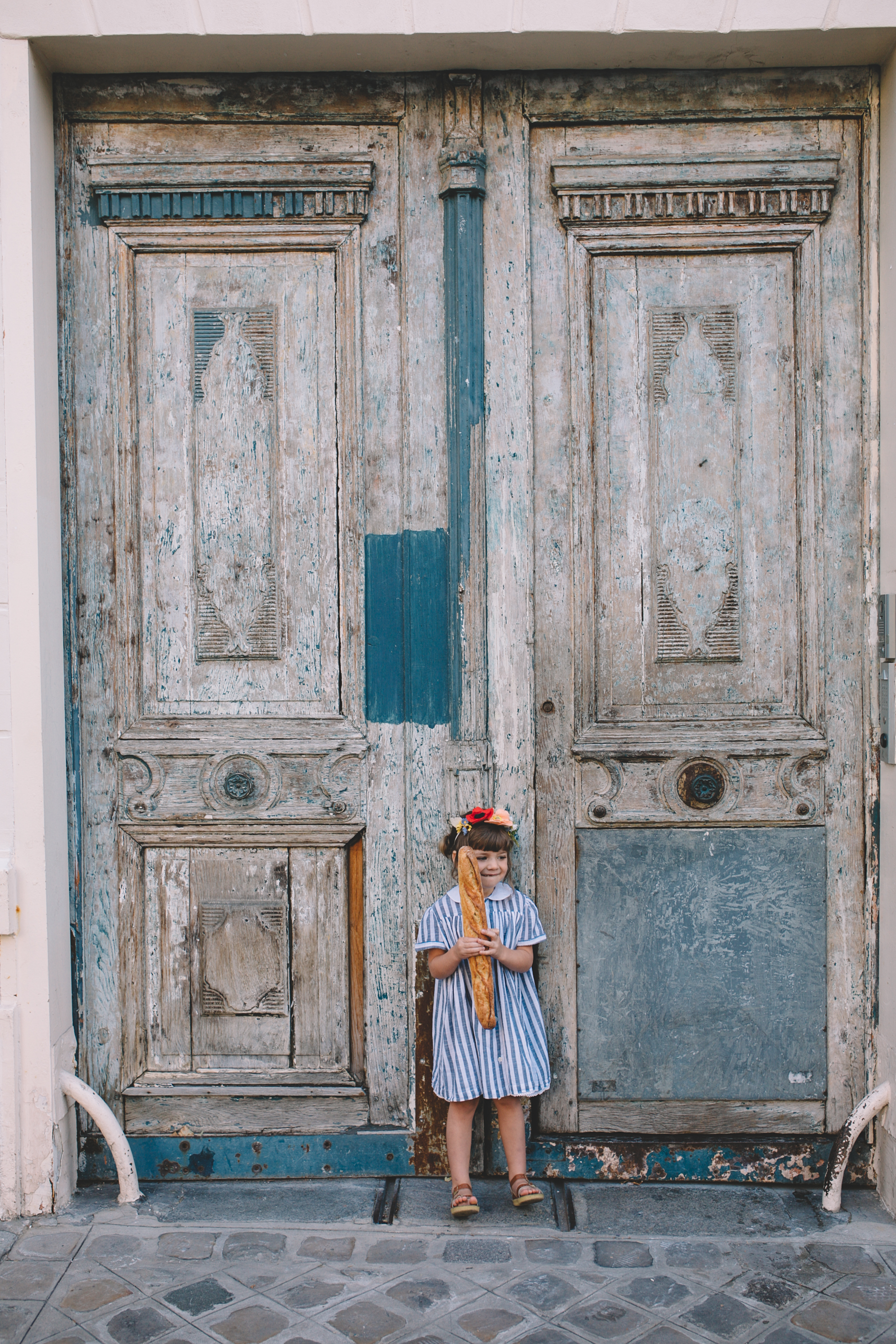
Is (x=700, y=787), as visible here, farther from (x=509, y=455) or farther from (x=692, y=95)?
(x=692, y=95)

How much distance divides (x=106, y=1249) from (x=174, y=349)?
2.49 m

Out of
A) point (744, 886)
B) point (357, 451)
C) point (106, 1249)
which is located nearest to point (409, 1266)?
point (106, 1249)

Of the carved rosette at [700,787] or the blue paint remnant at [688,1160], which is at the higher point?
the carved rosette at [700,787]

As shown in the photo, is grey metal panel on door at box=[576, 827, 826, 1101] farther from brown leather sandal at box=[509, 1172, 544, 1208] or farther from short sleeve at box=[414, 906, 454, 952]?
short sleeve at box=[414, 906, 454, 952]

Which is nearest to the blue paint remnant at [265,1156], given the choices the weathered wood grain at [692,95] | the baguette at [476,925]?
the baguette at [476,925]

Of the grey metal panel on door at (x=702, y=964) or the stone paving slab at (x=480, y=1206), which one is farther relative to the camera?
the grey metal panel on door at (x=702, y=964)

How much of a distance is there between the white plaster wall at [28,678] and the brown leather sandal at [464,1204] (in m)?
1.11

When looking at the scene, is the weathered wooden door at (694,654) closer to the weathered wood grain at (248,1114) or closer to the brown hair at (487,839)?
the brown hair at (487,839)

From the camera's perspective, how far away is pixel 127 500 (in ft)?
9.73

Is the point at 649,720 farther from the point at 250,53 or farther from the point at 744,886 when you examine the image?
the point at 250,53

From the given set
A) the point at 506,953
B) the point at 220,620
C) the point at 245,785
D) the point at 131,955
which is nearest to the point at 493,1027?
the point at 506,953

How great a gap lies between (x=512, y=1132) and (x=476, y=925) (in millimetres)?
608

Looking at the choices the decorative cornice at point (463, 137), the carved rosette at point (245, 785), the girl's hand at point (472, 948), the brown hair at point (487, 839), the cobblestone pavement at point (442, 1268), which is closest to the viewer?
the cobblestone pavement at point (442, 1268)

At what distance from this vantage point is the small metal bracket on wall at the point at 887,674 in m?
2.79
